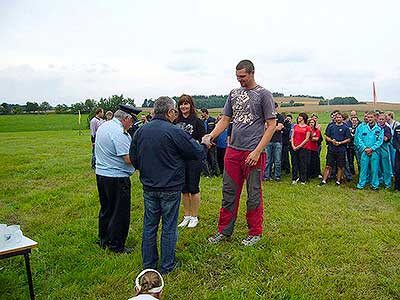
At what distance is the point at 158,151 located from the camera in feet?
13.2

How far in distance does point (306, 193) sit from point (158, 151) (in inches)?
213

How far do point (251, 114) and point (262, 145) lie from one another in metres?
0.44

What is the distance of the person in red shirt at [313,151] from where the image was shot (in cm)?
1009

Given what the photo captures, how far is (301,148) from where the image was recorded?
9.81m

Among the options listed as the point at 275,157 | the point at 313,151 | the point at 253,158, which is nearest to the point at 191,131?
the point at 253,158

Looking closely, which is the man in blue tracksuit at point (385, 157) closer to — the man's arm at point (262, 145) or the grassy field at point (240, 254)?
the grassy field at point (240, 254)

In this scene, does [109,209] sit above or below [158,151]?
below

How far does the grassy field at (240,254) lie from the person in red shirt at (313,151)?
84.7 inches

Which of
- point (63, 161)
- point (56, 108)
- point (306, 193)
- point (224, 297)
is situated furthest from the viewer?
point (56, 108)

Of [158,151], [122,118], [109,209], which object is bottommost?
[109,209]

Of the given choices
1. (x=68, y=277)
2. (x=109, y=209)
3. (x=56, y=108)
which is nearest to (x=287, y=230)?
(x=109, y=209)

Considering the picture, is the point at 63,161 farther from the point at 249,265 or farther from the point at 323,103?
the point at 323,103

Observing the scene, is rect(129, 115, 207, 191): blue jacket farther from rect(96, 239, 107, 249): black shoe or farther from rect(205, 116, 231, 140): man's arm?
rect(96, 239, 107, 249): black shoe

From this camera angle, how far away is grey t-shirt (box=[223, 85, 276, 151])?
4.73 metres
